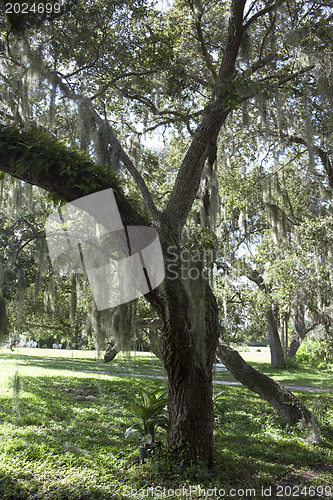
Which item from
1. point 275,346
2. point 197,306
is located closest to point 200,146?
point 197,306

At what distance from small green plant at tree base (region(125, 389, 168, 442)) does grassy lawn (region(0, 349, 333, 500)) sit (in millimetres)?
192

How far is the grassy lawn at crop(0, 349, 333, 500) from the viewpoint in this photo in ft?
11.5

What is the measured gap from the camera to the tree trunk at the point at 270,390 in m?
5.64

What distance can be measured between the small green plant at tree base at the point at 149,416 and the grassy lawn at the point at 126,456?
0.19 m

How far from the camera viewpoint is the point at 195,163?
4352 mm

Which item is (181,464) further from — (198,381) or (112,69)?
(112,69)

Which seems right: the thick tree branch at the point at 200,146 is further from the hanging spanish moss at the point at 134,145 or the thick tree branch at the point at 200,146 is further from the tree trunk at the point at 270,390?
the tree trunk at the point at 270,390

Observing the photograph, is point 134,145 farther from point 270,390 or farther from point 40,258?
point 270,390

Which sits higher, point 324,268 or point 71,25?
point 71,25

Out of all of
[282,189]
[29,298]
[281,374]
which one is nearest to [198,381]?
[29,298]

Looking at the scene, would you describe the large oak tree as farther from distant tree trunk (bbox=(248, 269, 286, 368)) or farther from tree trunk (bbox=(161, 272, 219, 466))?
distant tree trunk (bbox=(248, 269, 286, 368))

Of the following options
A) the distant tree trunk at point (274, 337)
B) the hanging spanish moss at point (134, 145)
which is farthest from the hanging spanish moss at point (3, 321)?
the distant tree trunk at point (274, 337)

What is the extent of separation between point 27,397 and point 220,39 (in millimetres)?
7207

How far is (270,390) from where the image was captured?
229 inches
